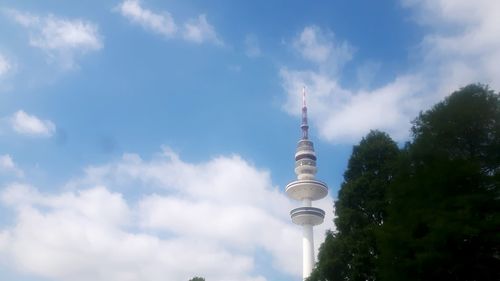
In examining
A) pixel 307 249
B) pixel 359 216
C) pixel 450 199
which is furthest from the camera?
pixel 307 249

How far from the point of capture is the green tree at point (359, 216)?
29484 mm

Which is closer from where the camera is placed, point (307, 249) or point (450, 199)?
point (450, 199)

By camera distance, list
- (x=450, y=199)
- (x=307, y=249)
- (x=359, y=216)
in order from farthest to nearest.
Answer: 1. (x=307, y=249)
2. (x=359, y=216)
3. (x=450, y=199)

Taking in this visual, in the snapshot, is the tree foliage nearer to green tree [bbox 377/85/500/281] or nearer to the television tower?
green tree [bbox 377/85/500/281]

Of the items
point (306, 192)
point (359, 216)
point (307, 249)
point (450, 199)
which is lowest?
point (450, 199)

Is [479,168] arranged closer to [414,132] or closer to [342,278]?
[414,132]

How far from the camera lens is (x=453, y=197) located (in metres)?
22.1

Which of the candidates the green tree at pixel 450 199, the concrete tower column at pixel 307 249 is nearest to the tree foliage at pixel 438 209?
the green tree at pixel 450 199

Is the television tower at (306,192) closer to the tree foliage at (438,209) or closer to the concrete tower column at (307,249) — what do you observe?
the concrete tower column at (307,249)

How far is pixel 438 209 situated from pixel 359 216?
349 inches

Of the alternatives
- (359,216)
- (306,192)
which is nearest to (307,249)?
(306,192)

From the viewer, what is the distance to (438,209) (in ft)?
72.6

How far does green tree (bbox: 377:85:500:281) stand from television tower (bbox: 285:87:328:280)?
288 feet

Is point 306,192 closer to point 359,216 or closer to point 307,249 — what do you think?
point 307,249
